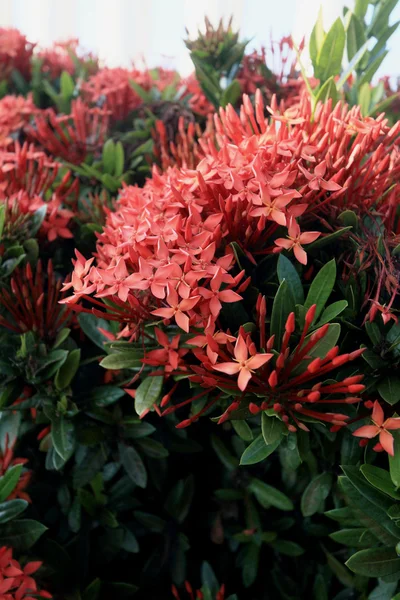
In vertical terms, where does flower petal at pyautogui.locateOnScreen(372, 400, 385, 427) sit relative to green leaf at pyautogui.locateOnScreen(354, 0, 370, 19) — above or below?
below

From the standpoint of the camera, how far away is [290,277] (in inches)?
24.2

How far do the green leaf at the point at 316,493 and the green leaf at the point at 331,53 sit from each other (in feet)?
1.98

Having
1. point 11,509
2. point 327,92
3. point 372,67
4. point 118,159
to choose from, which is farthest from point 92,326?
point 372,67

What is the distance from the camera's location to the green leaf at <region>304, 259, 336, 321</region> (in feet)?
1.98

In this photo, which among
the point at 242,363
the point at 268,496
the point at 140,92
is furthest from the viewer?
the point at 140,92

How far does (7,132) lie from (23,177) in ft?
0.67

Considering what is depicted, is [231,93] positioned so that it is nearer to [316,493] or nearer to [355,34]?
[355,34]

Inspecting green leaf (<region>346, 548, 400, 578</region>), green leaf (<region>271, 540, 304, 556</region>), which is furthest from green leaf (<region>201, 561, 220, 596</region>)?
green leaf (<region>346, 548, 400, 578</region>)

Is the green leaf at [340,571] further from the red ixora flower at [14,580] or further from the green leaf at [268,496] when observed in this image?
the red ixora flower at [14,580]

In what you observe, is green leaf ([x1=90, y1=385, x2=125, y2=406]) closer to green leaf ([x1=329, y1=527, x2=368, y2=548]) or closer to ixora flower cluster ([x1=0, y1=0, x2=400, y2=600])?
ixora flower cluster ([x1=0, y1=0, x2=400, y2=600])

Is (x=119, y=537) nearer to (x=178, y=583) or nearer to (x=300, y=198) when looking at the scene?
(x=178, y=583)

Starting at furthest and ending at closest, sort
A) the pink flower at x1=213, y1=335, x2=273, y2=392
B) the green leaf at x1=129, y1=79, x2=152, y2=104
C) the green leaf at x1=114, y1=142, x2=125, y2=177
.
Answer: the green leaf at x1=129, y1=79, x2=152, y2=104
the green leaf at x1=114, y1=142, x2=125, y2=177
the pink flower at x1=213, y1=335, x2=273, y2=392

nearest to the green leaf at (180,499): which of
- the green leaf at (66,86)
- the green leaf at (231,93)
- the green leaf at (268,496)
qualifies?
the green leaf at (268,496)

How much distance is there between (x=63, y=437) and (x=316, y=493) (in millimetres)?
375
